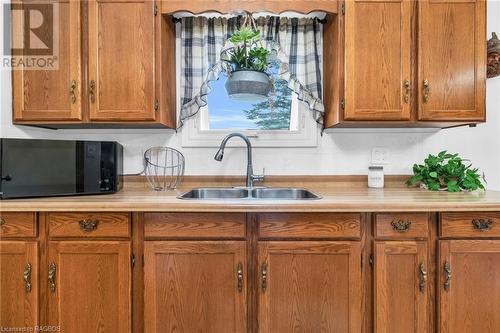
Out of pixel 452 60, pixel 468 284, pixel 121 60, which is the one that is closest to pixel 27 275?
pixel 121 60

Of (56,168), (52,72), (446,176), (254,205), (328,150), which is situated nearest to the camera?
(254,205)

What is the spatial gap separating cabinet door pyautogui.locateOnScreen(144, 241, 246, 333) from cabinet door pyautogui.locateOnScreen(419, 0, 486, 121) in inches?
52.7

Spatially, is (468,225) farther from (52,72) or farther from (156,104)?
(52,72)

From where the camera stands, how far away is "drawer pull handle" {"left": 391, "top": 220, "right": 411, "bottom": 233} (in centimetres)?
138

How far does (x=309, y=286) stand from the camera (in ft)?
4.52

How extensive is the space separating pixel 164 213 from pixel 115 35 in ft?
3.39

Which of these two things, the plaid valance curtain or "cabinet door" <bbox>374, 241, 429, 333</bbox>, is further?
the plaid valance curtain

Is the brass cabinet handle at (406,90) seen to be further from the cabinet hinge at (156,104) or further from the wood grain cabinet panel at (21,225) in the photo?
the wood grain cabinet panel at (21,225)

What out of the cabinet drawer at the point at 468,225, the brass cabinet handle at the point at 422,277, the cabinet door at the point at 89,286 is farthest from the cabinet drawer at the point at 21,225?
the cabinet drawer at the point at 468,225

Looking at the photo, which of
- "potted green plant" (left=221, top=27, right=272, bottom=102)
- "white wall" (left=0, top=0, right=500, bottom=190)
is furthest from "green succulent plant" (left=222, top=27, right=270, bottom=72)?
"white wall" (left=0, top=0, right=500, bottom=190)

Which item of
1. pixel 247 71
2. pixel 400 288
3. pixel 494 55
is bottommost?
pixel 400 288

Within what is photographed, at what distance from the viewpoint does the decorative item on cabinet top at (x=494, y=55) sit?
182 centimetres

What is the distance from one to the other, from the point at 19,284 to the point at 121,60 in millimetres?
1226

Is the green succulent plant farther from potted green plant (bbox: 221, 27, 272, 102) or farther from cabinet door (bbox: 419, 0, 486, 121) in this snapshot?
cabinet door (bbox: 419, 0, 486, 121)
